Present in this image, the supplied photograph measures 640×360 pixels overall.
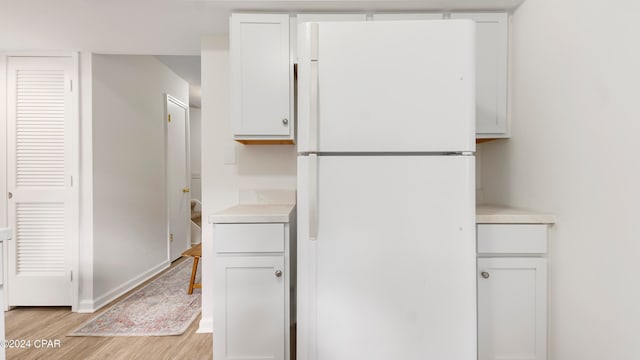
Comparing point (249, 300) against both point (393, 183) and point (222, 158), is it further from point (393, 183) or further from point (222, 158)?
point (222, 158)

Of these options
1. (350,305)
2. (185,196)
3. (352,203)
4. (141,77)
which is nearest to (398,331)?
(350,305)

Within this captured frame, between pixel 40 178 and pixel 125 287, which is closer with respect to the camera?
pixel 40 178

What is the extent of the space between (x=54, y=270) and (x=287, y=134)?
2285mm

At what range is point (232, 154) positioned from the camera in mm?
2121

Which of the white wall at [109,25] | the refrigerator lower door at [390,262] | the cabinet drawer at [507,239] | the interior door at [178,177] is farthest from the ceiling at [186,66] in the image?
the cabinet drawer at [507,239]

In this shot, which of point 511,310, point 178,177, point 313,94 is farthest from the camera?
point 178,177

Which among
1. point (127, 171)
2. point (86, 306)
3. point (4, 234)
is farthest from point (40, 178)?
point (4, 234)

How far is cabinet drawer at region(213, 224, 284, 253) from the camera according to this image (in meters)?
1.49

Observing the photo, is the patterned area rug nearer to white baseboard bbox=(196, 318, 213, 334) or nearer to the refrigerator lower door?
white baseboard bbox=(196, 318, 213, 334)

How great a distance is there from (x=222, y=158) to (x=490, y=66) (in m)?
1.79

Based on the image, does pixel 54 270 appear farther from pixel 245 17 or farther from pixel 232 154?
pixel 245 17

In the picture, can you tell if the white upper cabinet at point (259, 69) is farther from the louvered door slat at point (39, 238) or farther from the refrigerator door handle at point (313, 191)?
the louvered door slat at point (39, 238)

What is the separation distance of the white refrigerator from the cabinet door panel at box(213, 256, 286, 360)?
26cm

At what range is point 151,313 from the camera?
2.36 meters
